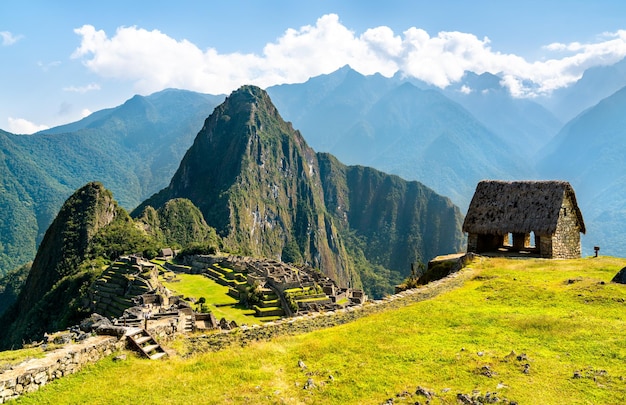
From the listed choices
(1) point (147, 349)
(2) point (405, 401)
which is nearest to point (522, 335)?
(2) point (405, 401)

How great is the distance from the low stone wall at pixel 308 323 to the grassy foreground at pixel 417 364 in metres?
0.73

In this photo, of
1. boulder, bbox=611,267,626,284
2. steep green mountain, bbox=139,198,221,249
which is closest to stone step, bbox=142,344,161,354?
boulder, bbox=611,267,626,284

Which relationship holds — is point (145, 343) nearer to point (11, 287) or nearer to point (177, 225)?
point (177, 225)

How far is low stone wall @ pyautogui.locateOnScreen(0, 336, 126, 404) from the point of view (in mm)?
9977

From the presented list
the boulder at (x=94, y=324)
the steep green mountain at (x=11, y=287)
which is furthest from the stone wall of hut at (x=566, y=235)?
the steep green mountain at (x=11, y=287)

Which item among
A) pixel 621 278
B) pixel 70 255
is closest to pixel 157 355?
pixel 621 278

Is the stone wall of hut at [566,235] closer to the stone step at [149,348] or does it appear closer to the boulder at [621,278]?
the boulder at [621,278]

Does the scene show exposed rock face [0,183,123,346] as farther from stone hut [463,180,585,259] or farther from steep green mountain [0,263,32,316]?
stone hut [463,180,585,259]

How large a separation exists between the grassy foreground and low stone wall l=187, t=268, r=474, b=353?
0.73 m

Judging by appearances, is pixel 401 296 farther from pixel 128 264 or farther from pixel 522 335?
pixel 128 264

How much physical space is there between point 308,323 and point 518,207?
17.0 meters

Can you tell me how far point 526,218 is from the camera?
25.8 m

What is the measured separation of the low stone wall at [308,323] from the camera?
14.0 m

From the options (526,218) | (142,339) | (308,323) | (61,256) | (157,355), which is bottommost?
(157,355)
